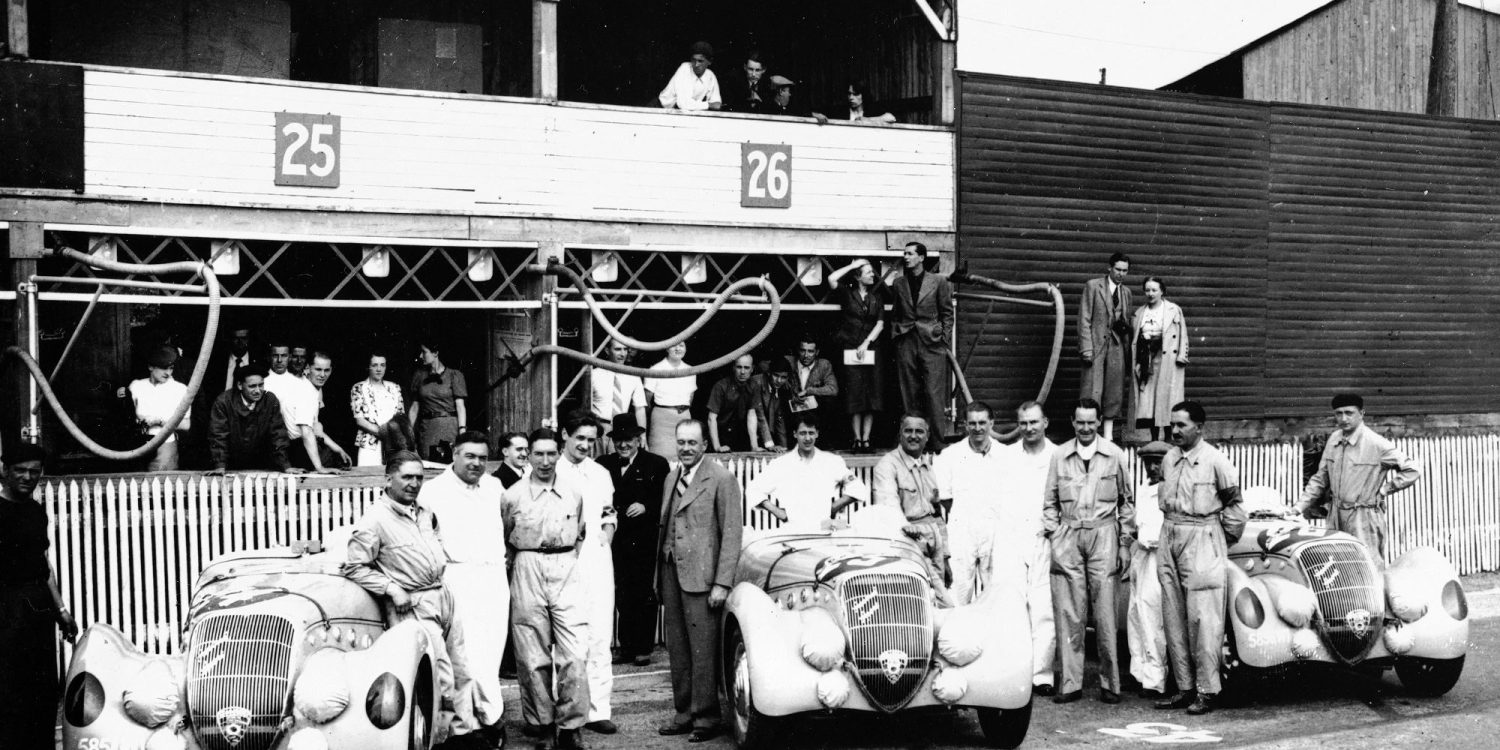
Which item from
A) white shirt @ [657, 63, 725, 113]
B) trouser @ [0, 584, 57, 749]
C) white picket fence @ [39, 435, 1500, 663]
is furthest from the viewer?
white shirt @ [657, 63, 725, 113]

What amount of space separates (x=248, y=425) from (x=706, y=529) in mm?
4726

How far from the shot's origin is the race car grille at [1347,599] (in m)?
11.2

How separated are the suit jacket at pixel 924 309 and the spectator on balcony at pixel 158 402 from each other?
717cm

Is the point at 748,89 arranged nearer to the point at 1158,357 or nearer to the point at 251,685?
the point at 1158,357

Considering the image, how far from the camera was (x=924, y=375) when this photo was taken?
16828mm

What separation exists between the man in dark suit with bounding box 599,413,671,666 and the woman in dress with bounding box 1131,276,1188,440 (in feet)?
22.8

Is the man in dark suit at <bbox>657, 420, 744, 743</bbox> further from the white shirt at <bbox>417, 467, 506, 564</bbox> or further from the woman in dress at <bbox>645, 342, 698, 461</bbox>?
the woman in dress at <bbox>645, 342, 698, 461</bbox>

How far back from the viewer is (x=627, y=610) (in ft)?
43.5

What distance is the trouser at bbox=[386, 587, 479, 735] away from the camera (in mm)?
9703

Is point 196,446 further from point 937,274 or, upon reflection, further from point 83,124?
point 937,274

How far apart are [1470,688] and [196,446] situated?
10705mm

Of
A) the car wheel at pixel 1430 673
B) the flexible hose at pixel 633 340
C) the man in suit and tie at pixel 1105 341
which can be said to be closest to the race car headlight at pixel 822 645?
the car wheel at pixel 1430 673

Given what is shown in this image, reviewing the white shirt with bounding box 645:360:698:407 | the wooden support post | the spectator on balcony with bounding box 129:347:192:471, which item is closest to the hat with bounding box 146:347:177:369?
the spectator on balcony with bounding box 129:347:192:471

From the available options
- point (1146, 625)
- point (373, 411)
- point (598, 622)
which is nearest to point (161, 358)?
point (373, 411)
